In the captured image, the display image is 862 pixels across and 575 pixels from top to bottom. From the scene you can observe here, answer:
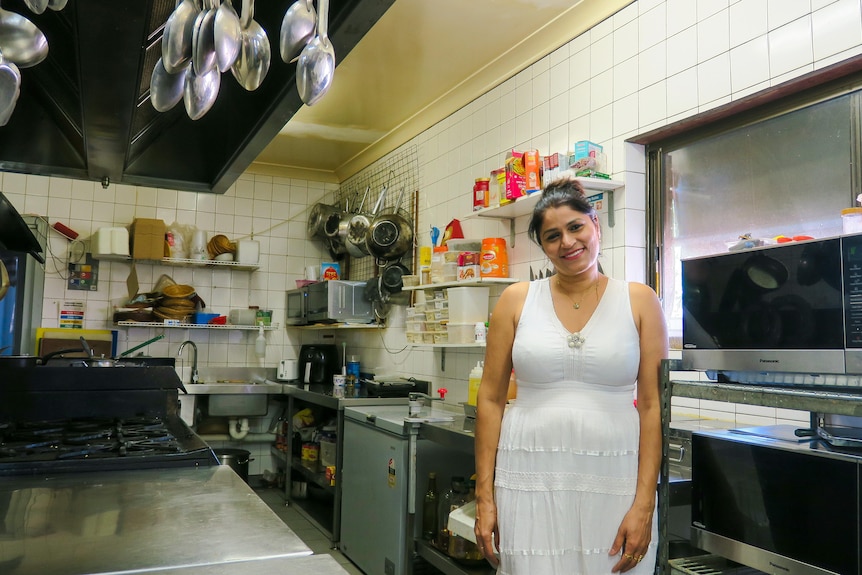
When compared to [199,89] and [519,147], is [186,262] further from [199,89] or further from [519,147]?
[199,89]

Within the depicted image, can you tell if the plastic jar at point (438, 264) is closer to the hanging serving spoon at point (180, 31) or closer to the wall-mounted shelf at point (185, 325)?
the wall-mounted shelf at point (185, 325)

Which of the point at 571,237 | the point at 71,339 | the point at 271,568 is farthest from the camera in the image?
the point at 71,339

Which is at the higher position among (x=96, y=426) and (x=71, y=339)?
(x=71, y=339)

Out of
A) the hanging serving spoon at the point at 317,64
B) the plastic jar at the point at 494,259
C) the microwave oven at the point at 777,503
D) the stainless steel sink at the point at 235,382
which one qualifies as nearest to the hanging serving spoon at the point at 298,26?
the hanging serving spoon at the point at 317,64

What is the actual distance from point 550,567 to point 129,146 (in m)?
1.52

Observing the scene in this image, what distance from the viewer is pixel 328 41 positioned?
1074mm

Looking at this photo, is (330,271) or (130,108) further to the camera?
(330,271)

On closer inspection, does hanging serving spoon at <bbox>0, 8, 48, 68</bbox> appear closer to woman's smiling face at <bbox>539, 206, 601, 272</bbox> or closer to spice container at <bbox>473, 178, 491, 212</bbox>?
woman's smiling face at <bbox>539, 206, 601, 272</bbox>

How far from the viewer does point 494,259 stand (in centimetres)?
331

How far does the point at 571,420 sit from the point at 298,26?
3.49 feet

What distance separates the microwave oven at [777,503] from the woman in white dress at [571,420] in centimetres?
13

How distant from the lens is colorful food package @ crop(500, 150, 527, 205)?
120 inches

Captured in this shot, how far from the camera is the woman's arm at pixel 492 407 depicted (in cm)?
171

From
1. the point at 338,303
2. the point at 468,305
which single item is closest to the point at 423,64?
the point at 468,305
